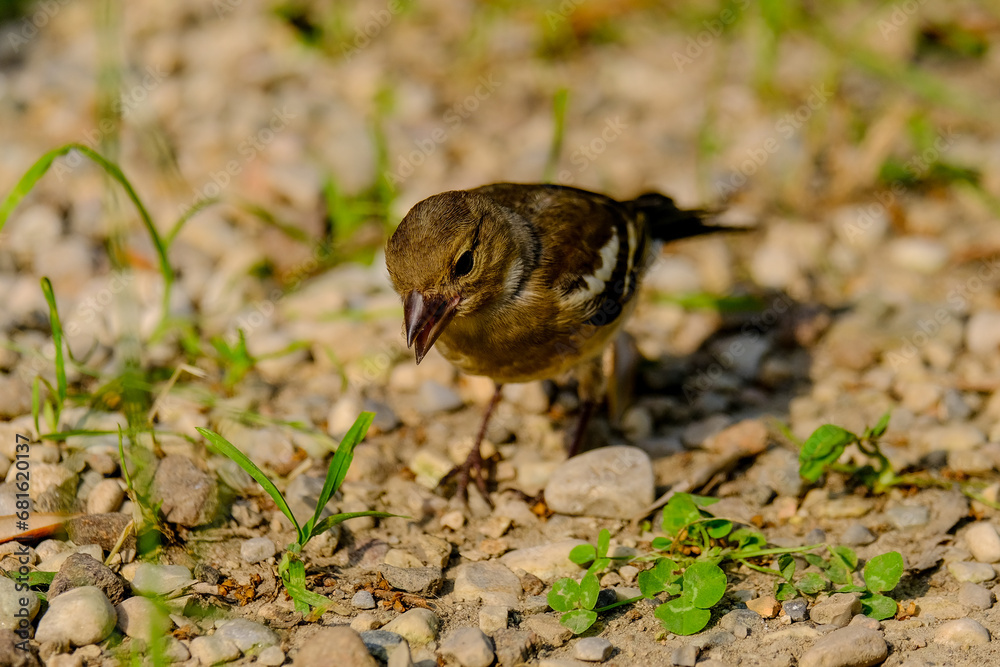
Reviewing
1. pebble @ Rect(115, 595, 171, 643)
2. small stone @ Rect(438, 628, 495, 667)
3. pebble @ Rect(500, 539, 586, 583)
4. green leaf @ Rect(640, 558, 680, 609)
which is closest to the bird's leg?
pebble @ Rect(500, 539, 586, 583)

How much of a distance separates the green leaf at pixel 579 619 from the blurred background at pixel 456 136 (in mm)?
2103

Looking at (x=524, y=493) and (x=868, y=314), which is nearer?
(x=524, y=493)

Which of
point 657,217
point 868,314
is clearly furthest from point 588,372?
point 868,314

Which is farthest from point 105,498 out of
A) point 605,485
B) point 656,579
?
point 656,579

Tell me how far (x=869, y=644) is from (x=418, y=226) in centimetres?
221

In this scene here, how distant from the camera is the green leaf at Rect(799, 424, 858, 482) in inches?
158

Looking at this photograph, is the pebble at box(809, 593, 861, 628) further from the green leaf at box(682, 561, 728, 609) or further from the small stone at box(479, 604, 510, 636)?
the small stone at box(479, 604, 510, 636)

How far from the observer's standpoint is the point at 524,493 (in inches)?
176

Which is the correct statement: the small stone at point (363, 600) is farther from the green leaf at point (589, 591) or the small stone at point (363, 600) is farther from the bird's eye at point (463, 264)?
the bird's eye at point (463, 264)

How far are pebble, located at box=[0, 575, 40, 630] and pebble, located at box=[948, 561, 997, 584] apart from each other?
A: 3.37 meters

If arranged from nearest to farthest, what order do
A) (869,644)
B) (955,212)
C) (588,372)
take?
1. (869,644)
2. (588,372)
3. (955,212)

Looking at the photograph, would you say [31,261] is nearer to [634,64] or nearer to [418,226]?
[418,226]

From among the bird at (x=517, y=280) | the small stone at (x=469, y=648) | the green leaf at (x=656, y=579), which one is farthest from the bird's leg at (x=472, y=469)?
the small stone at (x=469, y=648)

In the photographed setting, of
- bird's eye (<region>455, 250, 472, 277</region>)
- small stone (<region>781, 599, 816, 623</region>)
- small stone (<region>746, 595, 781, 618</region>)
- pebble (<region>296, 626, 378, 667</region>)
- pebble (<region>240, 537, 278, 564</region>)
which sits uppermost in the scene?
bird's eye (<region>455, 250, 472, 277</region>)
